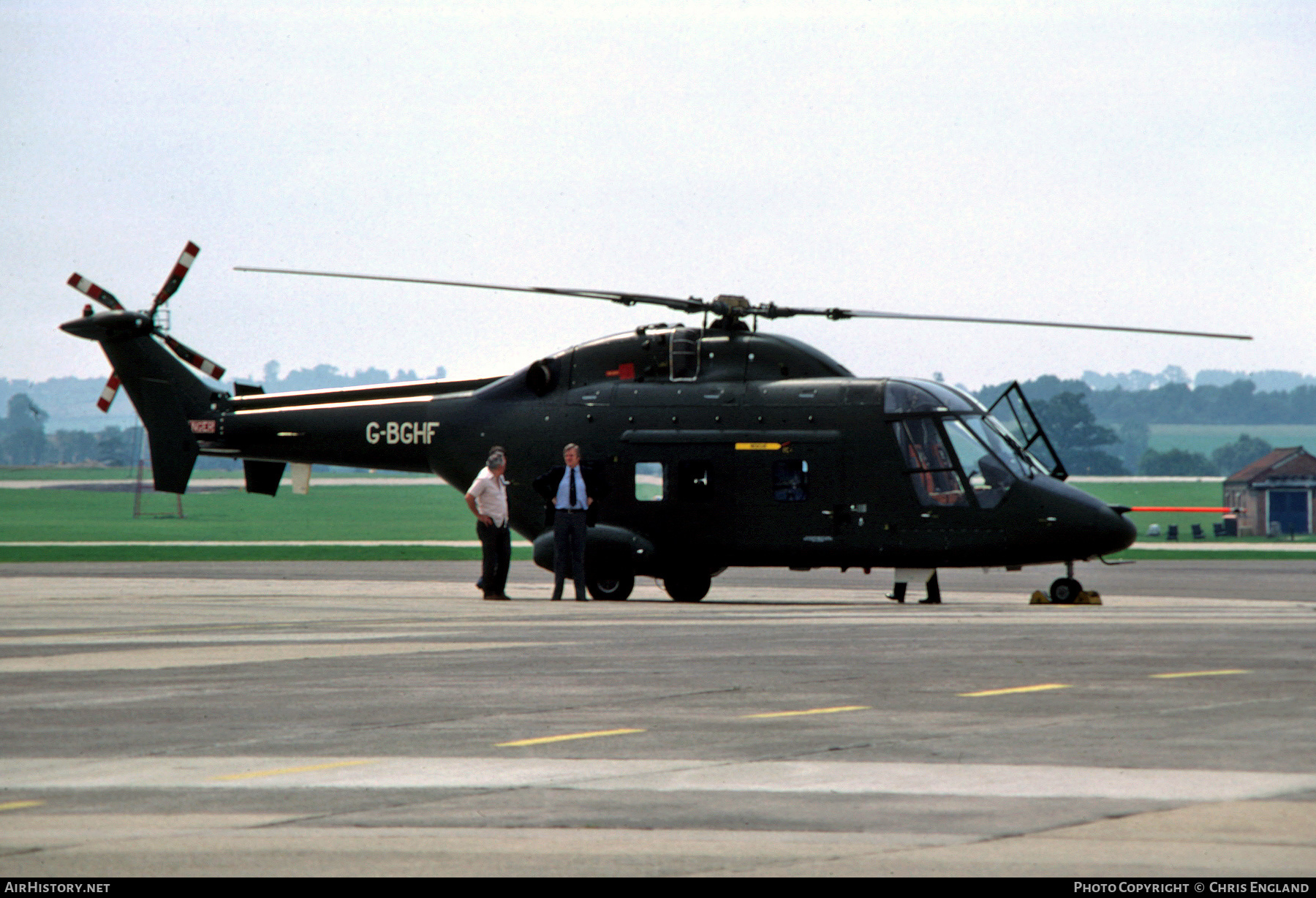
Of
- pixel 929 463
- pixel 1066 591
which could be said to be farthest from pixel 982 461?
pixel 1066 591

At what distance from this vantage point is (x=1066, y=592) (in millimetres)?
23500

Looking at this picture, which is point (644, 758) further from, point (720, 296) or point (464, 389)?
point (464, 389)

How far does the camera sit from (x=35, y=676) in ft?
40.5

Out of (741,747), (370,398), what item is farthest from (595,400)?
(741,747)

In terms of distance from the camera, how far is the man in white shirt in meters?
22.4

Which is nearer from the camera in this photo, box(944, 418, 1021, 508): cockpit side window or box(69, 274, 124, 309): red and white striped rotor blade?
box(944, 418, 1021, 508): cockpit side window

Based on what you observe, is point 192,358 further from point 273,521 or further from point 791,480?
point 273,521

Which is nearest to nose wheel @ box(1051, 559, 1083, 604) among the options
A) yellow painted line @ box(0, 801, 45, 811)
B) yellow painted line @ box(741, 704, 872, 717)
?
yellow painted line @ box(741, 704, 872, 717)

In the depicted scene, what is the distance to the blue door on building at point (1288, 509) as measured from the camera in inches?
3312

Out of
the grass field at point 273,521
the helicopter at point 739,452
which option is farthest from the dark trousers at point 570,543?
the grass field at point 273,521

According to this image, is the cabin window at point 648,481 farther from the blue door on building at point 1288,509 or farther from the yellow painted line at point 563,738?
the blue door on building at point 1288,509

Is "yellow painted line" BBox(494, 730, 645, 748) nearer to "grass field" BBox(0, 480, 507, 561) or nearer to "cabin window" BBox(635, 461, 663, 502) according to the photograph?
"cabin window" BBox(635, 461, 663, 502)

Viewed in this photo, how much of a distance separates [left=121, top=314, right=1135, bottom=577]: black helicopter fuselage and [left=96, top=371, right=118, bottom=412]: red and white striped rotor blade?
18.5 ft
